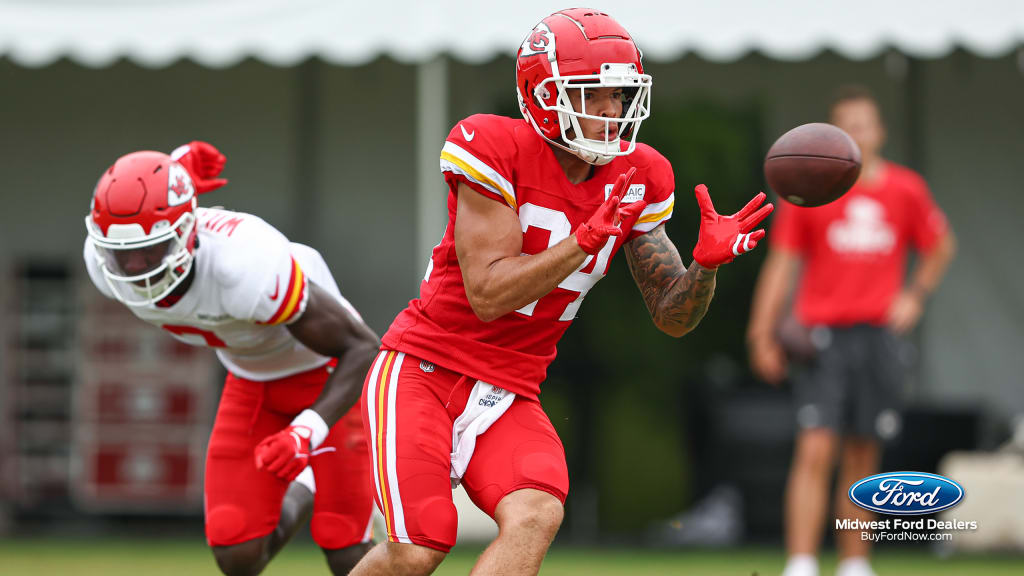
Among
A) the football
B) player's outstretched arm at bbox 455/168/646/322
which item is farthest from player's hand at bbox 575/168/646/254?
the football

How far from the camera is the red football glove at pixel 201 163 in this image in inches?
179

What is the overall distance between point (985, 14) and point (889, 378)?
2234 mm

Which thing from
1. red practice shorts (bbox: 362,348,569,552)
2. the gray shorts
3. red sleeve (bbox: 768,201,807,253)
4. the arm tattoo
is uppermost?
the arm tattoo

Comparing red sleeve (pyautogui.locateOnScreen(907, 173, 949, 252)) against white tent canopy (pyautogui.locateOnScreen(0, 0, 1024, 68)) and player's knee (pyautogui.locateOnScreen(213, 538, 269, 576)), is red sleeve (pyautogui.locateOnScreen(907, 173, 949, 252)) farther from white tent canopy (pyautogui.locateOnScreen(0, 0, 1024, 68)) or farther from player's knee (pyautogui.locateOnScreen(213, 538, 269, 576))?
player's knee (pyautogui.locateOnScreen(213, 538, 269, 576))

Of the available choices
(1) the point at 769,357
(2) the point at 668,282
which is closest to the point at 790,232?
(1) the point at 769,357

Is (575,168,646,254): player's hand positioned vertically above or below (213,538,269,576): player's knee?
above

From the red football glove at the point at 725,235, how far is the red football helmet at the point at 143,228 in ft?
5.05

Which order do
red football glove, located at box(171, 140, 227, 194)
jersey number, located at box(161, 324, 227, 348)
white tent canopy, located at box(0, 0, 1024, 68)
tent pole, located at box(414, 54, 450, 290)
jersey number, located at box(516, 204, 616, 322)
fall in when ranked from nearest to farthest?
jersey number, located at box(516, 204, 616, 322), jersey number, located at box(161, 324, 227, 348), red football glove, located at box(171, 140, 227, 194), white tent canopy, located at box(0, 0, 1024, 68), tent pole, located at box(414, 54, 450, 290)

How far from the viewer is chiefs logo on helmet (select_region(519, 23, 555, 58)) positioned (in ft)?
12.0

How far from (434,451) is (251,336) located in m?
1.03

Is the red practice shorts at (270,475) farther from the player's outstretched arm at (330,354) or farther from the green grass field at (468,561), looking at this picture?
the green grass field at (468,561)

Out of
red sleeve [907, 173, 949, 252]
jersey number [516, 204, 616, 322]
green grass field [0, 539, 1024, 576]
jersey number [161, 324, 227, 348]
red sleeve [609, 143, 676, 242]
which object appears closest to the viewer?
jersey number [516, 204, 616, 322]

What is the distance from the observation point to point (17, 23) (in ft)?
23.7

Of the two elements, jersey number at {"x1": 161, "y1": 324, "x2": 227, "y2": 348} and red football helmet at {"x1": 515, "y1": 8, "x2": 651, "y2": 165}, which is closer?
red football helmet at {"x1": 515, "y1": 8, "x2": 651, "y2": 165}
